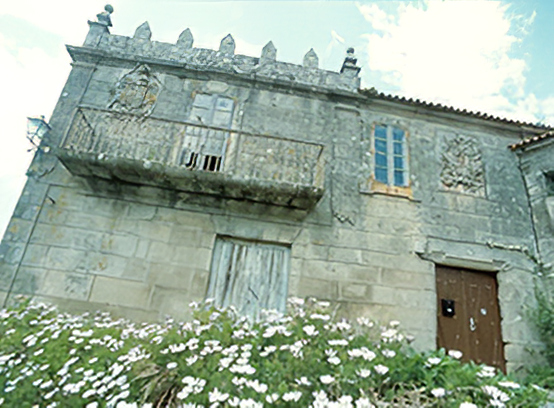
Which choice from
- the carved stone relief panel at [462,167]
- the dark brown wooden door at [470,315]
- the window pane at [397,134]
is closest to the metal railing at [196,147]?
the window pane at [397,134]

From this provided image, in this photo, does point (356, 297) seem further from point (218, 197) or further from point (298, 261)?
point (218, 197)

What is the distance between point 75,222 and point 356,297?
5.16 m

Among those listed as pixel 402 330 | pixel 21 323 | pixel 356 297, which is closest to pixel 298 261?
pixel 356 297

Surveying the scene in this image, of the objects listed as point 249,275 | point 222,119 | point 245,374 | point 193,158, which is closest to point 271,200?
point 249,275

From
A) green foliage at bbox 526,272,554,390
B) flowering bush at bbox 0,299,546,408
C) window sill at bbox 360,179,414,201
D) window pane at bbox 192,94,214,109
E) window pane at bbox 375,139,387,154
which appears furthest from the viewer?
window pane at bbox 375,139,387,154

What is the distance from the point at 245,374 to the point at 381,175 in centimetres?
541

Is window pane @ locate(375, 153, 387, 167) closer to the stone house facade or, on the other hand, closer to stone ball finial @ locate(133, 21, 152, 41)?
the stone house facade

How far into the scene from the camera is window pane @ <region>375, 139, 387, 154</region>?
25.5ft

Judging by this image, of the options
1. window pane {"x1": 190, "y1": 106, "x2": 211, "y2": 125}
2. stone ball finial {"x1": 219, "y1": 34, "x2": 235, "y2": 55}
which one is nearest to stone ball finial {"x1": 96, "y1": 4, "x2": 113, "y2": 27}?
stone ball finial {"x1": 219, "y1": 34, "x2": 235, "y2": 55}

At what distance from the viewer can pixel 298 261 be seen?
655 cm

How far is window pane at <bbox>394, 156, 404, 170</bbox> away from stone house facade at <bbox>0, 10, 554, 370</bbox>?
0.11m

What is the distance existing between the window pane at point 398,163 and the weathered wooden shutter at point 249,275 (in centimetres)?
297

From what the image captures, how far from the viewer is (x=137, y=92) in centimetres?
753

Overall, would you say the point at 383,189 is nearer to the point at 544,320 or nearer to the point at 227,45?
the point at 544,320
